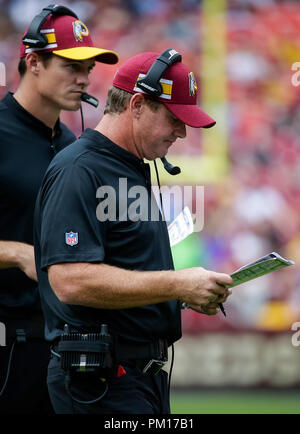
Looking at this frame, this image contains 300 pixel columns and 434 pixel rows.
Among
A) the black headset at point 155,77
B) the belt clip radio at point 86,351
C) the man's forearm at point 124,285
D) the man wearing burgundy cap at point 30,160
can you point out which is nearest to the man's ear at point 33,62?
the man wearing burgundy cap at point 30,160

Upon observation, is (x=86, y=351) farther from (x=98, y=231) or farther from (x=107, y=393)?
(x=98, y=231)

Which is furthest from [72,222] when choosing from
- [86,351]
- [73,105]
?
[73,105]

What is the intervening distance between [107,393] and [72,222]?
58 centimetres

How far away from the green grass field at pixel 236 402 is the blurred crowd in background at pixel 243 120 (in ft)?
1.74

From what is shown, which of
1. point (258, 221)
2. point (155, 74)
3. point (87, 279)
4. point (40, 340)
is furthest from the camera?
point (258, 221)

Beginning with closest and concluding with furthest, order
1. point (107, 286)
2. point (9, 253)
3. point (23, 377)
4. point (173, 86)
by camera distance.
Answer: point (107, 286) < point (173, 86) < point (9, 253) < point (23, 377)

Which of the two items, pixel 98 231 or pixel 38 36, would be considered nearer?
Answer: pixel 98 231

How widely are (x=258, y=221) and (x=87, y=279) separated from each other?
435 cm

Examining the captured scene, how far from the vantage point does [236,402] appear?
6.36 meters

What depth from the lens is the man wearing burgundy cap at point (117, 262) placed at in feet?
8.36

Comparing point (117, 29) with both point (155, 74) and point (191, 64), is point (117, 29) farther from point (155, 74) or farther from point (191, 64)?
point (155, 74)

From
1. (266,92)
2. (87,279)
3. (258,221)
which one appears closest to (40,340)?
(87,279)
